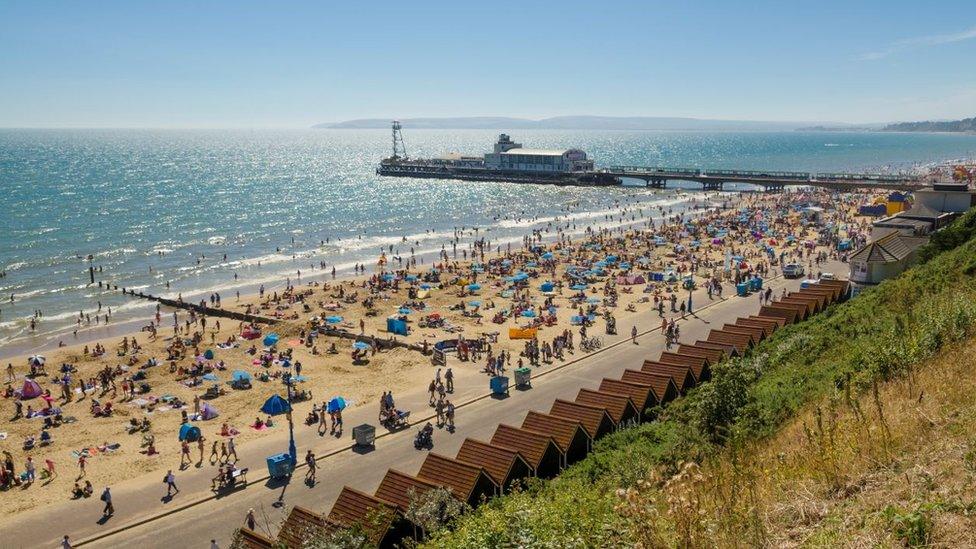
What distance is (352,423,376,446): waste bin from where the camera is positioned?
72.0ft

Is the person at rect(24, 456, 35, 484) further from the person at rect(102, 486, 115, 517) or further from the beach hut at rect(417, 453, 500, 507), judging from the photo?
the beach hut at rect(417, 453, 500, 507)

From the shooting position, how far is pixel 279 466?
19.9 meters

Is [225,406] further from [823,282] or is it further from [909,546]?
[823,282]

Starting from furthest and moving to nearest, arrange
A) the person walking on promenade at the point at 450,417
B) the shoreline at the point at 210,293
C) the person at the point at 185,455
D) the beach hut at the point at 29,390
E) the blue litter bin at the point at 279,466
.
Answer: the shoreline at the point at 210,293, the beach hut at the point at 29,390, the person walking on promenade at the point at 450,417, the person at the point at 185,455, the blue litter bin at the point at 279,466

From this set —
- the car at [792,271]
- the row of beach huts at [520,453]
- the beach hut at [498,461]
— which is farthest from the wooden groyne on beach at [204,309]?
the car at [792,271]

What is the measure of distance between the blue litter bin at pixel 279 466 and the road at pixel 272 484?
311mm

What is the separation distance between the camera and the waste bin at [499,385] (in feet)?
86.3

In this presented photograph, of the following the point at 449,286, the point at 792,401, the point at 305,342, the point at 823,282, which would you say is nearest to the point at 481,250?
the point at 449,286

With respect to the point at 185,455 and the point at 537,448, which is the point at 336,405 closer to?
the point at 185,455

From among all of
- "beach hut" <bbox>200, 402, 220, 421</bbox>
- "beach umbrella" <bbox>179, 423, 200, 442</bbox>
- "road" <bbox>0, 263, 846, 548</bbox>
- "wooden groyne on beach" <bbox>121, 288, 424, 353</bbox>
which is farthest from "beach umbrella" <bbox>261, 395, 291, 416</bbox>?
"wooden groyne on beach" <bbox>121, 288, 424, 353</bbox>

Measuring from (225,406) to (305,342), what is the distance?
8.63 meters

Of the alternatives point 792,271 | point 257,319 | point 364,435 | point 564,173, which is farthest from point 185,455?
point 564,173

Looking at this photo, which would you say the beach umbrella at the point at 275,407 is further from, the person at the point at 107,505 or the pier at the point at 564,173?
the pier at the point at 564,173

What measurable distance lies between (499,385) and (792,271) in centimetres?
2966
